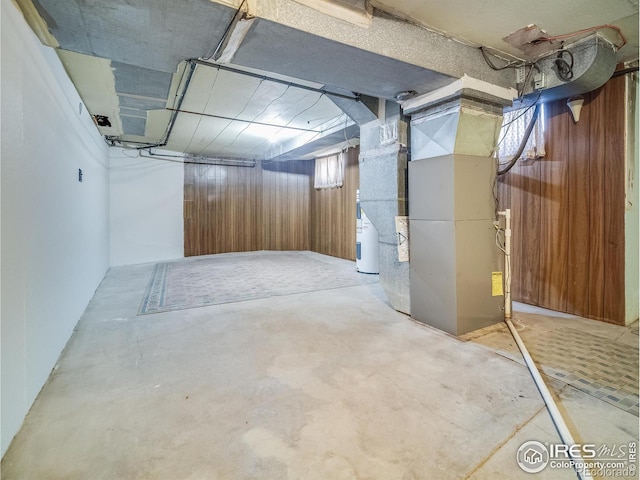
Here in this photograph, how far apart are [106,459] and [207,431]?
0.40m

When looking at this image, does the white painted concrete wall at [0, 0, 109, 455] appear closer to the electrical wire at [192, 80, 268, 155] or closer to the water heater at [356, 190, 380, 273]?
the electrical wire at [192, 80, 268, 155]

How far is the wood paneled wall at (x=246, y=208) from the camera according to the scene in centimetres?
739

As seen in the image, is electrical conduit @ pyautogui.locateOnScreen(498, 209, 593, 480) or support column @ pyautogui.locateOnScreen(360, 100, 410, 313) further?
support column @ pyautogui.locateOnScreen(360, 100, 410, 313)

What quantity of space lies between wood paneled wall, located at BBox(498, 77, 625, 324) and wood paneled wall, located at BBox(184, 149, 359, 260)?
3503 millimetres

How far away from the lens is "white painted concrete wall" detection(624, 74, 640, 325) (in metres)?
2.77

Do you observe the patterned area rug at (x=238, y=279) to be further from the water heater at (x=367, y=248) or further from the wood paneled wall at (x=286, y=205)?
the wood paneled wall at (x=286, y=205)

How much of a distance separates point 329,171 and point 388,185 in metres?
4.36

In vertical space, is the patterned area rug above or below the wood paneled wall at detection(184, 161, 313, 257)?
below

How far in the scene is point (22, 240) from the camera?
1.63 m

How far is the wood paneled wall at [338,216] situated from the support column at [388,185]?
10.1ft

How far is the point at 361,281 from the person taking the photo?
15.3 feet

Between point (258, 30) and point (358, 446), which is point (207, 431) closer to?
point (358, 446)

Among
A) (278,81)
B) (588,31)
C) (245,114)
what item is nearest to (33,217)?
(278,81)

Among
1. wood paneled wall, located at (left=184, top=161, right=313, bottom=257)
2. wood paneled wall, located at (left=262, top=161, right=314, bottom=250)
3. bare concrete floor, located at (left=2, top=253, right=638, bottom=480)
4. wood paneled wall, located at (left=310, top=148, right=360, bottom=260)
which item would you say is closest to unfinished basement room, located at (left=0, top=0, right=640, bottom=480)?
bare concrete floor, located at (left=2, top=253, right=638, bottom=480)
